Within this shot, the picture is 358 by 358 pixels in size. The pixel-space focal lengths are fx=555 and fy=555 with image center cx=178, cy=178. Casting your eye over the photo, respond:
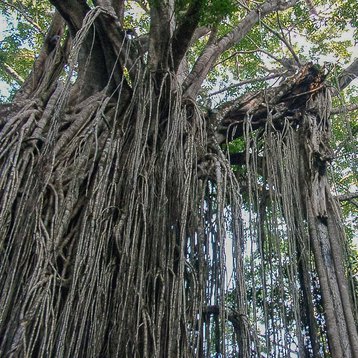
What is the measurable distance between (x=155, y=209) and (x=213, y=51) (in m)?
1.46

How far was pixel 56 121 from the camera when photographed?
2.10m

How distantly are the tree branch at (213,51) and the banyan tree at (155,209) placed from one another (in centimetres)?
3

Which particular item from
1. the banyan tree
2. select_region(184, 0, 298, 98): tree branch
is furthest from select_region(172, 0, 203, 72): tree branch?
select_region(184, 0, 298, 98): tree branch

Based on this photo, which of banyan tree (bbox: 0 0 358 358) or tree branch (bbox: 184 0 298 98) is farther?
tree branch (bbox: 184 0 298 98)

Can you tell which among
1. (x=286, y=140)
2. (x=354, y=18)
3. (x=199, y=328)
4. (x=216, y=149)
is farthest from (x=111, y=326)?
(x=354, y=18)

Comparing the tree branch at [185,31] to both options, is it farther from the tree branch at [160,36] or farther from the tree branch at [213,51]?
the tree branch at [213,51]

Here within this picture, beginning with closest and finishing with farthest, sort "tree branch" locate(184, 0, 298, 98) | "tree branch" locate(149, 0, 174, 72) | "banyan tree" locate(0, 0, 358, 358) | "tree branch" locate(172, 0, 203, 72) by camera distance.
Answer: "banyan tree" locate(0, 0, 358, 358)
"tree branch" locate(172, 0, 203, 72)
"tree branch" locate(149, 0, 174, 72)
"tree branch" locate(184, 0, 298, 98)

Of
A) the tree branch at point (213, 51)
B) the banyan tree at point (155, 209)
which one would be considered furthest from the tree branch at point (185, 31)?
the tree branch at point (213, 51)

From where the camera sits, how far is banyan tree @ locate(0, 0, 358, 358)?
73.5 inches

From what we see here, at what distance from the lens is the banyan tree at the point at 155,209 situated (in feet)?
6.13

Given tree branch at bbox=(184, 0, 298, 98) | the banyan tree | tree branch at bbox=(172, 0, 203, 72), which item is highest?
tree branch at bbox=(184, 0, 298, 98)

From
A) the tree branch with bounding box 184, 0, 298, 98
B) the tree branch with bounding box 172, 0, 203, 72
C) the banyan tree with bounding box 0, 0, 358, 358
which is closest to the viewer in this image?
the banyan tree with bounding box 0, 0, 358, 358

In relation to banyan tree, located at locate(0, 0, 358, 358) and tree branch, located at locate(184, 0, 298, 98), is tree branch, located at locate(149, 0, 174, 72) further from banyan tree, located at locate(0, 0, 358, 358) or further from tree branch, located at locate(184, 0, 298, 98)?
tree branch, located at locate(184, 0, 298, 98)

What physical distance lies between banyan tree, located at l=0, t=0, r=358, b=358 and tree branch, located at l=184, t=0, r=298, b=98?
0.09ft
